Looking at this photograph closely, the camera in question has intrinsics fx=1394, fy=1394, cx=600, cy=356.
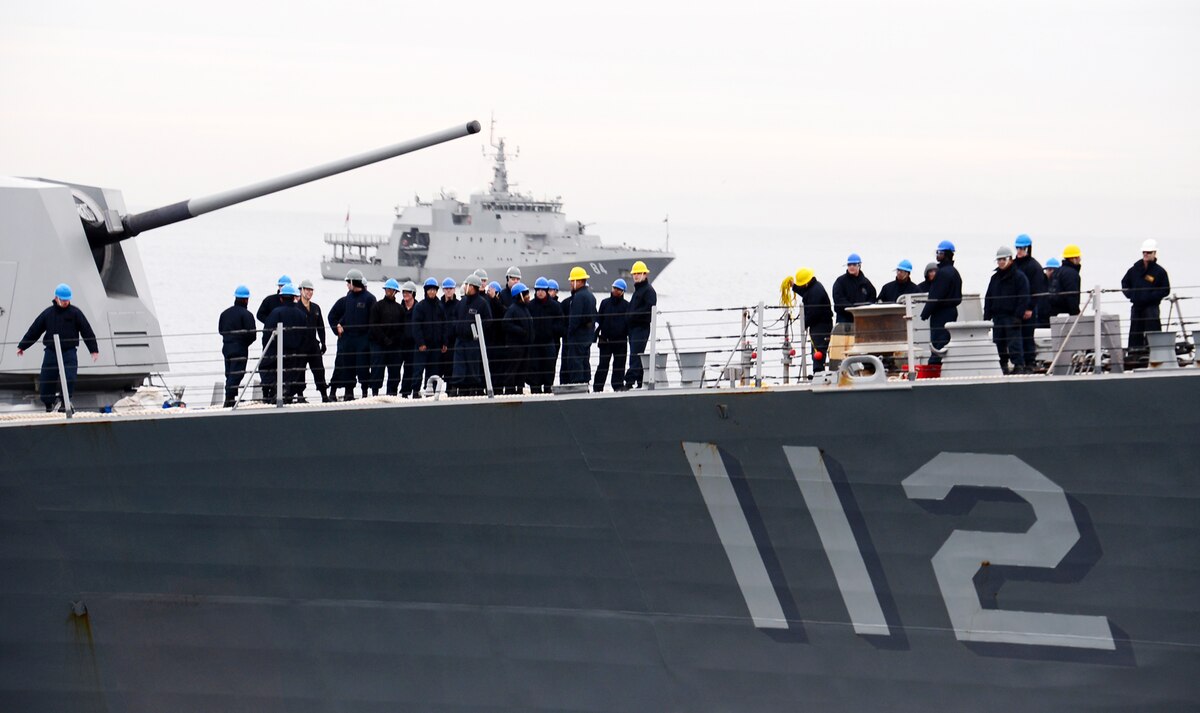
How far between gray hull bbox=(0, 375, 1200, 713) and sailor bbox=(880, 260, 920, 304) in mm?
1789

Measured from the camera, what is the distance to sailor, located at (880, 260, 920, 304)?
10258 millimetres

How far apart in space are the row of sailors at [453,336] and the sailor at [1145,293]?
11.3ft

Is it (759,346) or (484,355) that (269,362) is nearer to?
(484,355)

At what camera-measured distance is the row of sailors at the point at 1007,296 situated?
30.5ft

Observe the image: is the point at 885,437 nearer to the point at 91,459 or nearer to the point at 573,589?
the point at 573,589

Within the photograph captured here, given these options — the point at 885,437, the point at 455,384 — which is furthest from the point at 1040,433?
the point at 455,384

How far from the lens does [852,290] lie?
10.4m

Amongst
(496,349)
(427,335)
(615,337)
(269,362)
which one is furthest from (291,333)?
(615,337)

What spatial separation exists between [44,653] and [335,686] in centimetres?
216

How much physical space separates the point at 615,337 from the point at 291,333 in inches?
96.1

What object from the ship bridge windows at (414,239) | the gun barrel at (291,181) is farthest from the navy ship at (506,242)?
the gun barrel at (291,181)

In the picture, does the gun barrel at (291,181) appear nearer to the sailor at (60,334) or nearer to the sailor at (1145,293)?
the sailor at (60,334)

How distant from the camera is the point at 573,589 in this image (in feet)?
30.6

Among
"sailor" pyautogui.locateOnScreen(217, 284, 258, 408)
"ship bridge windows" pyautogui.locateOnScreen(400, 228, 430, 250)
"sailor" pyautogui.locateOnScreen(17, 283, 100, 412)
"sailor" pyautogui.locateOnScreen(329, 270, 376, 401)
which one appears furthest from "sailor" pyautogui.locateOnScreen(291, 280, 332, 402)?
"ship bridge windows" pyautogui.locateOnScreen(400, 228, 430, 250)
